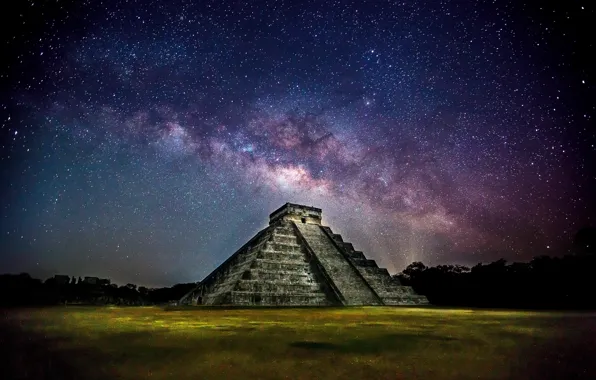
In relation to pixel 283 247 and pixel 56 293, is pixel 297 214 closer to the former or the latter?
pixel 283 247

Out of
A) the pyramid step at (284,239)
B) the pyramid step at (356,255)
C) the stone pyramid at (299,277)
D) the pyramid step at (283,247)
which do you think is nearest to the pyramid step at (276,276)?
the stone pyramid at (299,277)

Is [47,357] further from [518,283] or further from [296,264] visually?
[518,283]

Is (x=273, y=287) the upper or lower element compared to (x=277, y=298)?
upper

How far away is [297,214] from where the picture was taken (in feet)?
86.7

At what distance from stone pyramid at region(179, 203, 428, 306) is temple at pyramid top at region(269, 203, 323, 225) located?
3.32ft

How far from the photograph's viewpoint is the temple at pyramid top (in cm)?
2611

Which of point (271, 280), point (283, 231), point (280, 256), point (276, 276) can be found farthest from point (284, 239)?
point (271, 280)

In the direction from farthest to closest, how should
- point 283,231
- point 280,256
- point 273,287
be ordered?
point 283,231
point 280,256
point 273,287

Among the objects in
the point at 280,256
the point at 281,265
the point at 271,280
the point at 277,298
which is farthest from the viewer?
the point at 280,256

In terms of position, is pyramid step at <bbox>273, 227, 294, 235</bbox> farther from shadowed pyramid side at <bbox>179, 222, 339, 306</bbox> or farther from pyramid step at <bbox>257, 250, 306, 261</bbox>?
pyramid step at <bbox>257, 250, 306, 261</bbox>

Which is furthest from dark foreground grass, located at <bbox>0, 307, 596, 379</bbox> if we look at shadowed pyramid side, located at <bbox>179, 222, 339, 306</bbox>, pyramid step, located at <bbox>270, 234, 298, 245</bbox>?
pyramid step, located at <bbox>270, 234, 298, 245</bbox>

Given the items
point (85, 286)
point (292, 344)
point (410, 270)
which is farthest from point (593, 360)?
point (410, 270)

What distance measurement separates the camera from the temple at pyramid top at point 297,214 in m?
26.1

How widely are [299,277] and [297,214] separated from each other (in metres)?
8.64
